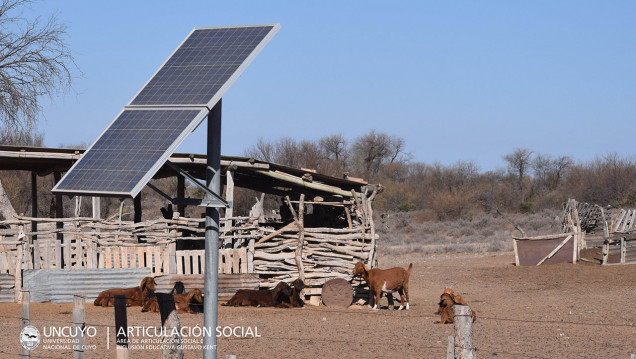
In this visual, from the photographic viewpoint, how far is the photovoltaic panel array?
21.4ft

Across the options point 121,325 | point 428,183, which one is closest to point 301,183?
point 121,325

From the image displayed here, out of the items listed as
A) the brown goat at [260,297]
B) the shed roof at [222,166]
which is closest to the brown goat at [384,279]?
the brown goat at [260,297]

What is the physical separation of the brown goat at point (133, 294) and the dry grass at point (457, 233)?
20229 millimetres

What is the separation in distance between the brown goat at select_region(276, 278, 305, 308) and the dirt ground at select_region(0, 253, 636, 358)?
35 cm

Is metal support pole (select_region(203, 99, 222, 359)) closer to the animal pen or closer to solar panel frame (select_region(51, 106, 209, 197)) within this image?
solar panel frame (select_region(51, 106, 209, 197))

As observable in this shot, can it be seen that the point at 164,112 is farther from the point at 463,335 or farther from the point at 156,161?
the point at 463,335

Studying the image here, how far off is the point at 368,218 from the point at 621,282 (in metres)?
7.38

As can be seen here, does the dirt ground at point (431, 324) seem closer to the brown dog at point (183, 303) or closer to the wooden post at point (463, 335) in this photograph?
A: the brown dog at point (183, 303)

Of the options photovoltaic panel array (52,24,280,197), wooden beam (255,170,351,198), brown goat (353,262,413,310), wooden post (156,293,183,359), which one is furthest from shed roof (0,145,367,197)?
wooden post (156,293,183,359)

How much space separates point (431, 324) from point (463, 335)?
673cm

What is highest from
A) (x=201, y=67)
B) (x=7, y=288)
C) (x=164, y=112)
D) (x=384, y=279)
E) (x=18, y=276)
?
(x=201, y=67)

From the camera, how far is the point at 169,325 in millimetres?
7305

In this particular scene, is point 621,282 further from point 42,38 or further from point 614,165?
point 614,165

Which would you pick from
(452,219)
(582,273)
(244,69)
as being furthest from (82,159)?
(452,219)
